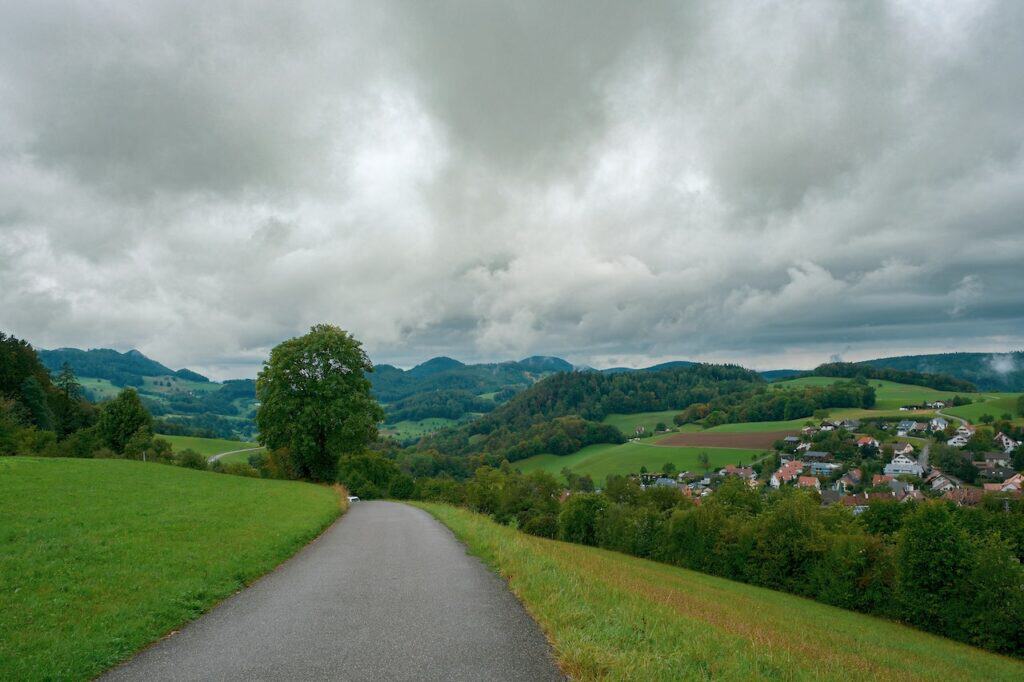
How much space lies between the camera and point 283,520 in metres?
18.4

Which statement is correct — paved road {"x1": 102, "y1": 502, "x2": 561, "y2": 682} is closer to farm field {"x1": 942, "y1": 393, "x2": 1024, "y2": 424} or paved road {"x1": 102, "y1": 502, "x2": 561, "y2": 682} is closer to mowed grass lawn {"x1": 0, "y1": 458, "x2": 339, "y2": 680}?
mowed grass lawn {"x1": 0, "y1": 458, "x2": 339, "y2": 680}

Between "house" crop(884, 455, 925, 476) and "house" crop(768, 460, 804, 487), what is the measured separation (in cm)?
1655

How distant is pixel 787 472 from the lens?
330 ft

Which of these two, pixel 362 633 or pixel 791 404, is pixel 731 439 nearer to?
pixel 791 404

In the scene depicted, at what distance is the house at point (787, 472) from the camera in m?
99.0

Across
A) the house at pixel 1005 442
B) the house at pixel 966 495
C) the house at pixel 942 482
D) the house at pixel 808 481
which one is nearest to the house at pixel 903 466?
the house at pixel 942 482

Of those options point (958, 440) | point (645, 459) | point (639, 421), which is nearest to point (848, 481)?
point (958, 440)

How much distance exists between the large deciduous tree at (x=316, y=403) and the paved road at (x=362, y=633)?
3161 cm

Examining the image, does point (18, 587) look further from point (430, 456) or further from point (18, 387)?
point (430, 456)

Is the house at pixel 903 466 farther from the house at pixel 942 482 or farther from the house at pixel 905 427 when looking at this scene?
the house at pixel 905 427

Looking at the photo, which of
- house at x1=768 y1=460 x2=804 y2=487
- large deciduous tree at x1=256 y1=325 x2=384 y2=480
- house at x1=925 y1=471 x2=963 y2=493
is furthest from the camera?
house at x1=768 y1=460 x2=804 y2=487

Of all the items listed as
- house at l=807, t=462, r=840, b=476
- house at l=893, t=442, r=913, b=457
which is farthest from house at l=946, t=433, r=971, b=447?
house at l=807, t=462, r=840, b=476

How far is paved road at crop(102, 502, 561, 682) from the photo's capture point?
20.5 feet

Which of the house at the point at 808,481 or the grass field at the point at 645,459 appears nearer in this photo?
the house at the point at 808,481
